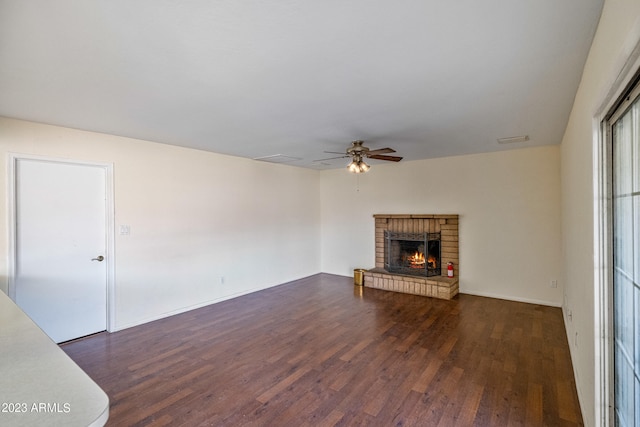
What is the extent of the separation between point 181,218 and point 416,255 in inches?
168

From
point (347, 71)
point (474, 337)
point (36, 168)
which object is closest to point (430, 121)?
point (347, 71)

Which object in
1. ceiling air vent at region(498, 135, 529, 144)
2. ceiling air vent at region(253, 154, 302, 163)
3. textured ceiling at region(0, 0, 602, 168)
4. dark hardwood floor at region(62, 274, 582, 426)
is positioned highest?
ceiling air vent at region(253, 154, 302, 163)

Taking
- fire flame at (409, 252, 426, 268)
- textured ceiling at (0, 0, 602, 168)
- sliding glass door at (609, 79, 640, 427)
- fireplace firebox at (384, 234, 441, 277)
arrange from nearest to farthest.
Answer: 1. sliding glass door at (609, 79, 640, 427)
2. textured ceiling at (0, 0, 602, 168)
3. fireplace firebox at (384, 234, 441, 277)
4. fire flame at (409, 252, 426, 268)

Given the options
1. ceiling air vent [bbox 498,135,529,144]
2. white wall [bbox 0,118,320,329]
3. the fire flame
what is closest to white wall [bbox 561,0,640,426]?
ceiling air vent [bbox 498,135,529,144]

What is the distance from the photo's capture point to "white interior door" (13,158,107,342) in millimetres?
3229

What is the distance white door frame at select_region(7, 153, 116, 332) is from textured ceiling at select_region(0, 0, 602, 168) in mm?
468

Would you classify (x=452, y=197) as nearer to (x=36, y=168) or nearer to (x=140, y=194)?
(x=140, y=194)

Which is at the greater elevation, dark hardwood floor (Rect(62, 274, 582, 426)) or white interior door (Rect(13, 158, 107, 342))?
white interior door (Rect(13, 158, 107, 342))

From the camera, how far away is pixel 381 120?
128 inches

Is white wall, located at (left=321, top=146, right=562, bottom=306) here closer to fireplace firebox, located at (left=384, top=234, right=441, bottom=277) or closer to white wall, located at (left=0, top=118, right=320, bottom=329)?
fireplace firebox, located at (left=384, top=234, right=441, bottom=277)

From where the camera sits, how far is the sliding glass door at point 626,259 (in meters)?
1.27

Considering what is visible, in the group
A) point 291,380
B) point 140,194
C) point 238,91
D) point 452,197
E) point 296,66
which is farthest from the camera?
point 452,197

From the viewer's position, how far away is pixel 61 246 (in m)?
3.49

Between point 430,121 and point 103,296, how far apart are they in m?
4.52
